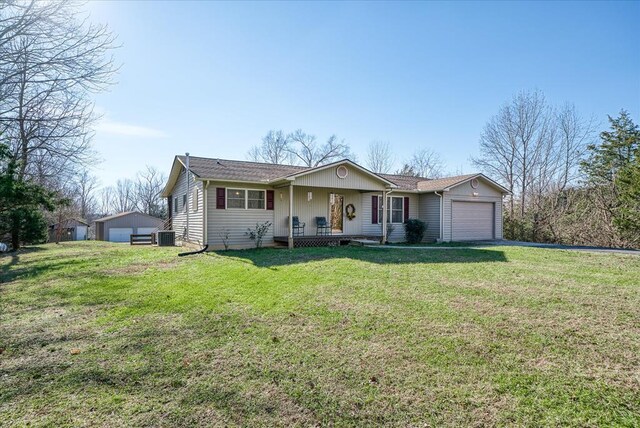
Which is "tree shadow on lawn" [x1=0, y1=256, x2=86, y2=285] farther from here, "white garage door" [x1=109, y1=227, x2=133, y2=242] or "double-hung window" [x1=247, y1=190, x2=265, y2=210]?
"white garage door" [x1=109, y1=227, x2=133, y2=242]

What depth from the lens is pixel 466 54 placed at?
48.9 feet

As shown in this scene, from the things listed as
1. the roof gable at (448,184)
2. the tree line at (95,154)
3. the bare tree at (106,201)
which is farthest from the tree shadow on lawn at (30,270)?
the bare tree at (106,201)

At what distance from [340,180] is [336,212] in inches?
115

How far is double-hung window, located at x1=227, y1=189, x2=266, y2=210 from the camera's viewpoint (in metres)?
13.3

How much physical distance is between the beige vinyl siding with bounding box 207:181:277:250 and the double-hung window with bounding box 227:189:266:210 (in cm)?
13

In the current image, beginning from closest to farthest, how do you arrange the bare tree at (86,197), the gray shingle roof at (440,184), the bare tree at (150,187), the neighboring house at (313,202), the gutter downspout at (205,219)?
the gutter downspout at (205,219), the neighboring house at (313,202), the gray shingle roof at (440,184), the bare tree at (86,197), the bare tree at (150,187)

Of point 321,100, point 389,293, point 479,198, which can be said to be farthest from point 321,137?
point 389,293

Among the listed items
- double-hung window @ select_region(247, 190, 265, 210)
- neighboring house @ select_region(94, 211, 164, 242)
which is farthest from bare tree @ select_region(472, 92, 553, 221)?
neighboring house @ select_region(94, 211, 164, 242)

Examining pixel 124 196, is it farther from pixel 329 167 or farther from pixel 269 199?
pixel 329 167

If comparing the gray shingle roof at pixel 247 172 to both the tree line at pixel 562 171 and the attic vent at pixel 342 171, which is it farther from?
the tree line at pixel 562 171

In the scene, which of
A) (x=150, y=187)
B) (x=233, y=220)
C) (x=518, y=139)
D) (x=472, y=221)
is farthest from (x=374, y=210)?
(x=150, y=187)

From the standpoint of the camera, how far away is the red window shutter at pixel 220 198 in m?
12.9

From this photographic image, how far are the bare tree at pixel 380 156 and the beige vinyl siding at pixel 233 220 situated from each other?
2407 cm

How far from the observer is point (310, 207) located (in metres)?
15.1
